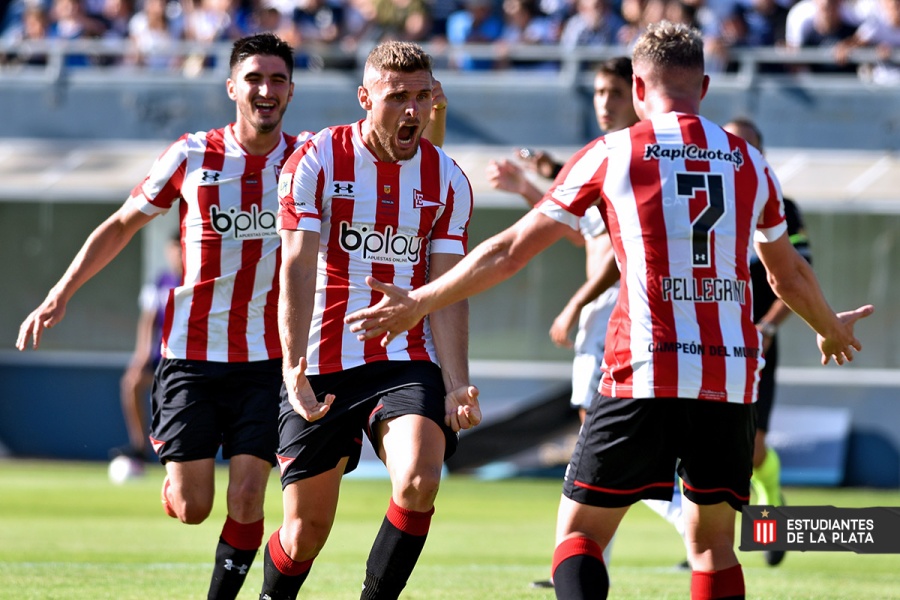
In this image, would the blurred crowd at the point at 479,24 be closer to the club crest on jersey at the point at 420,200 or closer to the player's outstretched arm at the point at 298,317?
the club crest on jersey at the point at 420,200

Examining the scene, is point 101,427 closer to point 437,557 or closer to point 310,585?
point 437,557

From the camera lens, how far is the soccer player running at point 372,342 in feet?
16.8

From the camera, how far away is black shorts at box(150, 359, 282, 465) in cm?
605

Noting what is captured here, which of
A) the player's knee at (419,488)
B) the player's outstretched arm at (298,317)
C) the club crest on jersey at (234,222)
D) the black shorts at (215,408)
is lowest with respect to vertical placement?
the player's knee at (419,488)

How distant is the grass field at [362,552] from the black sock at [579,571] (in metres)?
2.31

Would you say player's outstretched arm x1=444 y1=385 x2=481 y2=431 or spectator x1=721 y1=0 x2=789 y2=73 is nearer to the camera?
player's outstretched arm x1=444 y1=385 x2=481 y2=431

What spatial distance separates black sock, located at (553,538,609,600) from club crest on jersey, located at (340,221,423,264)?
57.1 inches

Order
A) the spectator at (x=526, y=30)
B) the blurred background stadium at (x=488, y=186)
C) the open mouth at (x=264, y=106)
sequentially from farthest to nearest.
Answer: the spectator at (x=526, y=30) < the blurred background stadium at (x=488, y=186) < the open mouth at (x=264, y=106)

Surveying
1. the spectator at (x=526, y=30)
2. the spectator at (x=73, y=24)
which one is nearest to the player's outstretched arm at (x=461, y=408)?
the spectator at (x=526, y=30)

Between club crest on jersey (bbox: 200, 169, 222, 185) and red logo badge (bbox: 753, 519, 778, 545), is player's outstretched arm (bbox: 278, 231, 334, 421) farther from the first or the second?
red logo badge (bbox: 753, 519, 778, 545)

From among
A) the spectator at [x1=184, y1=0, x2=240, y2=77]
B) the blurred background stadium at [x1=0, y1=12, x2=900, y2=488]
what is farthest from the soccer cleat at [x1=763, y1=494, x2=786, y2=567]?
the spectator at [x1=184, y1=0, x2=240, y2=77]

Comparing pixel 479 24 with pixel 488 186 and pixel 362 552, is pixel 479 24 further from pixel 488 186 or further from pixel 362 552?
pixel 362 552

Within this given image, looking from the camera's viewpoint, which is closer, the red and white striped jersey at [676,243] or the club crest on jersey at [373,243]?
the red and white striped jersey at [676,243]

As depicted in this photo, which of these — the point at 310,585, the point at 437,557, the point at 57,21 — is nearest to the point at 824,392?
the point at 437,557
